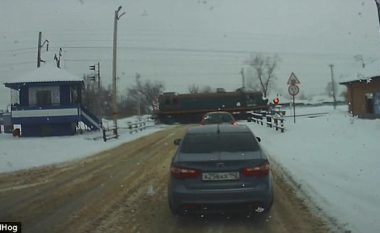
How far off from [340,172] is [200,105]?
156 feet

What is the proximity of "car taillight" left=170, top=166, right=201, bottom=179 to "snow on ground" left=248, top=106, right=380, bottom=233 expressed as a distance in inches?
85.4

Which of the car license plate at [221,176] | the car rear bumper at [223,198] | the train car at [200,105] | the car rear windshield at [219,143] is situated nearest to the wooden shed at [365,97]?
the train car at [200,105]

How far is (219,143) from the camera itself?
841cm

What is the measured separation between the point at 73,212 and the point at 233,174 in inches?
119

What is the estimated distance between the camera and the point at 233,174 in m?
7.53

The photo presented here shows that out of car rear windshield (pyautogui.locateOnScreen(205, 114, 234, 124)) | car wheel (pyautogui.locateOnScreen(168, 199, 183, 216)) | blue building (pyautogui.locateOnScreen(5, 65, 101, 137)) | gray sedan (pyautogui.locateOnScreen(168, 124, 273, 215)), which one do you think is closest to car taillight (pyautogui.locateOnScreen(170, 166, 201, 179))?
gray sedan (pyautogui.locateOnScreen(168, 124, 273, 215))

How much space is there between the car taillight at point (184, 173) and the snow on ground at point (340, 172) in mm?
2170

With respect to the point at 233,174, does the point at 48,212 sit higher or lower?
lower

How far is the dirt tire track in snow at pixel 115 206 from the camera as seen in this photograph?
741 centimetres

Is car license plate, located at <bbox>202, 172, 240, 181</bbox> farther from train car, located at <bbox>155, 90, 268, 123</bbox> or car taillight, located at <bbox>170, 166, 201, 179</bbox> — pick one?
train car, located at <bbox>155, 90, 268, 123</bbox>

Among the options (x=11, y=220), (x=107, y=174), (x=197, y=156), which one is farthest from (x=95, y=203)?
(x=107, y=174)

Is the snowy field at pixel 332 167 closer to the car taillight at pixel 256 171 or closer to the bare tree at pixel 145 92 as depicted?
the car taillight at pixel 256 171

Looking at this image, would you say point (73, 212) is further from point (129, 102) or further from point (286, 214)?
point (129, 102)

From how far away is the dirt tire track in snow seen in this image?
7414 millimetres
